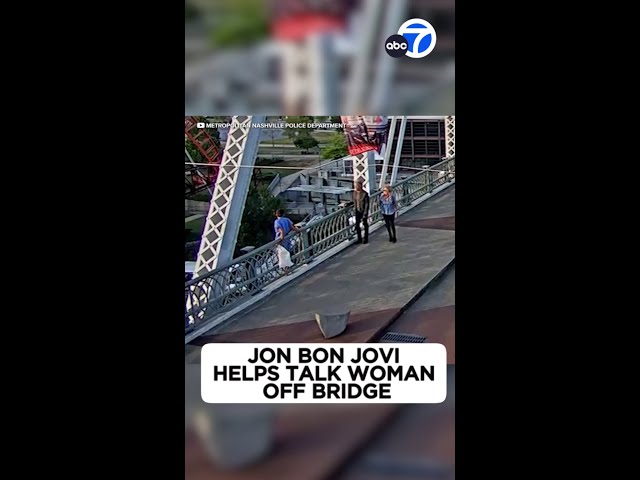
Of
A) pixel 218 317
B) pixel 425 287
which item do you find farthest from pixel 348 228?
pixel 218 317

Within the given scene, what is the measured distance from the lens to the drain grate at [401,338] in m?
4.55

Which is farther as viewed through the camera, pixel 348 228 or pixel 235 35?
pixel 348 228

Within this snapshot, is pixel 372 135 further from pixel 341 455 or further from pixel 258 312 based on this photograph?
pixel 341 455

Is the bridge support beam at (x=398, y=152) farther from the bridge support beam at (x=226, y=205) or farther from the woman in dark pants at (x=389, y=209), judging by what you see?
the bridge support beam at (x=226, y=205)

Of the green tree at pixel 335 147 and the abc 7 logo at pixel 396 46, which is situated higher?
the abc 7 logo at pixel 396 46

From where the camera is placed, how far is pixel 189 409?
4578mm

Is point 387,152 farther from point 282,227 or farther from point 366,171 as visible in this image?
point 282,227

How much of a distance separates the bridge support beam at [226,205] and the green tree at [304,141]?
0.77 ft

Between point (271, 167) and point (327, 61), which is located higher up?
point (327, 61)

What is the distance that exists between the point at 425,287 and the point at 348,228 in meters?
0.58

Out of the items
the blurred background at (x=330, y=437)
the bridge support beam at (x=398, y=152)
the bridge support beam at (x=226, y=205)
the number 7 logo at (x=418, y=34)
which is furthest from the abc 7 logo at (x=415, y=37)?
the blurred background at (x=330, y=437)

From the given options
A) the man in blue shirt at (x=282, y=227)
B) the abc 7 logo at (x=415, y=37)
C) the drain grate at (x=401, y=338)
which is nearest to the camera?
the abc 7 logo at (x=415, y=37)
